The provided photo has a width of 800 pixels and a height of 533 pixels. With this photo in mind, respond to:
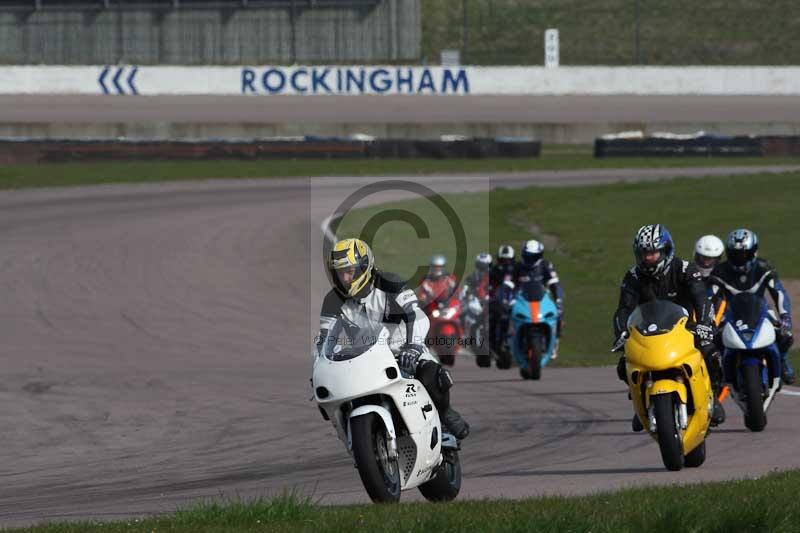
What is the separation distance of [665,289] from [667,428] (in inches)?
54.3

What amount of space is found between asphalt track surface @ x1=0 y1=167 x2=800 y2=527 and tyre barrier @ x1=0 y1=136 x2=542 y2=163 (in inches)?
490

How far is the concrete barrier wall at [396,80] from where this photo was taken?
56250 mm

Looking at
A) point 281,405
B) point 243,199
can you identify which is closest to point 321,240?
point 243,199

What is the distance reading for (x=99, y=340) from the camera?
19.9 meters

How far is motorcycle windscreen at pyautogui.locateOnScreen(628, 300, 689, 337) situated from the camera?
9.80 m

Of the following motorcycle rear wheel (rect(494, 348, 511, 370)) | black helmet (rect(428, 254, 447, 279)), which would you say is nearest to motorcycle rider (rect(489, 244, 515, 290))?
motorcycle rear wheel (rect(494, 348, 511, 370))

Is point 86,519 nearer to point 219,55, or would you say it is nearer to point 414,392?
point 414,392

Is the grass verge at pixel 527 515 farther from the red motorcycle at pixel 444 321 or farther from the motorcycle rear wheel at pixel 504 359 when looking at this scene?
the red motorcycle at pixel 444 321

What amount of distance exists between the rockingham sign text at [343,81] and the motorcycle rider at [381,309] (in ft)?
159

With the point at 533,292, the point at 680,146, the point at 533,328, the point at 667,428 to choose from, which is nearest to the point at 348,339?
the point at 667,428

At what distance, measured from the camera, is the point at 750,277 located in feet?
40.2

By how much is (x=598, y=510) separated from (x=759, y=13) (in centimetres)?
6033

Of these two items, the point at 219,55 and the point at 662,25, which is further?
the point at 662,25

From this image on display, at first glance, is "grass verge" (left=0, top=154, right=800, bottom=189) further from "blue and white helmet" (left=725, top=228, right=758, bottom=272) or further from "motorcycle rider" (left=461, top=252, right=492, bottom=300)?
"blue and white helmet" (left=725, top=228, right=758, bottom=272)
